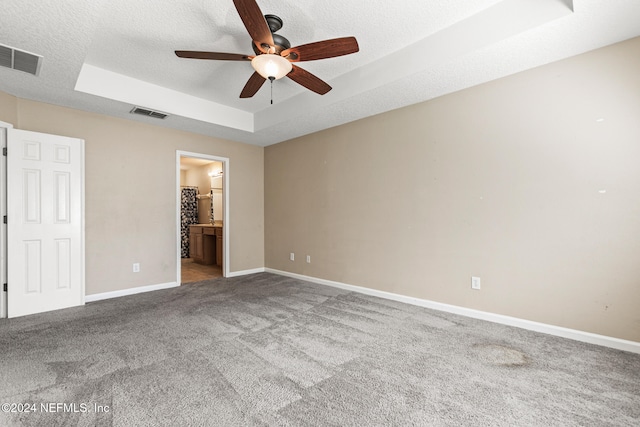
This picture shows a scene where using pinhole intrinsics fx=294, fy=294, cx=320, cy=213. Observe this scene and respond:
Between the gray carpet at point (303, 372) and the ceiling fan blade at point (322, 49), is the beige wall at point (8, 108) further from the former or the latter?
the ceiling fan blade at point (322, 49)

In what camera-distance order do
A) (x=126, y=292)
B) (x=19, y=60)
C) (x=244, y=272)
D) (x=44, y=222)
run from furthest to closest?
1. (x=244, y=272)
2. (x=126, y=292)
3. (x=44, y=222)
4. (x=19, y=60)

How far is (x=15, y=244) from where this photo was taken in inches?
125

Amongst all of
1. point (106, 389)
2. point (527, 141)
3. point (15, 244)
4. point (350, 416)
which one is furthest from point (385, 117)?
point (15, 244)

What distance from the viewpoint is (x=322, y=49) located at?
223cm

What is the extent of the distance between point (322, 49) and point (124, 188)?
11.4 ft

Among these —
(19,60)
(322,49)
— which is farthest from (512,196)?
(19,60)

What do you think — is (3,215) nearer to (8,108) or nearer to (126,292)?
(8,108)

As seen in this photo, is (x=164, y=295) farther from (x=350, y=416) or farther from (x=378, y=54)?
(x=378, y=54)

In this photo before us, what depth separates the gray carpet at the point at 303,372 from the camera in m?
1.61

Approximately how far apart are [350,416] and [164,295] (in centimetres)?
337

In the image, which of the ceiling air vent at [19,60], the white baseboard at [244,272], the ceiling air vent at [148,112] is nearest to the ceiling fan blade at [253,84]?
the ceiling air vent at [148,112]

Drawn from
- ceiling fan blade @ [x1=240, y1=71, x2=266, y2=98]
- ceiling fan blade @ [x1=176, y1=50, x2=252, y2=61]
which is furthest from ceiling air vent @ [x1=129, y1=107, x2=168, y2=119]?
ceiling fan blade @ [x1=176, y1=50, x2=252, y2=61]

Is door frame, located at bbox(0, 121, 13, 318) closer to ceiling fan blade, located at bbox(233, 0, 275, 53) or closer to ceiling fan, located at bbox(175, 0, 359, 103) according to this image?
ceiling fan, located at bbox(175, 0, 359, 103)

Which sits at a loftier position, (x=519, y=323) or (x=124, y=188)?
(x=124, y=188)
